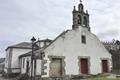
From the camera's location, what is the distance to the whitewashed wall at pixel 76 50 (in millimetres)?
20109

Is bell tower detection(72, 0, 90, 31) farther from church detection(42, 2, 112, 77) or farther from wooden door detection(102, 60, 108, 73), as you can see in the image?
wooden door detection(102, 60, 108, 73)

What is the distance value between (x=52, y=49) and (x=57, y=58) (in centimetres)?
118

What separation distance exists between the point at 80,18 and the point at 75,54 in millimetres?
4854

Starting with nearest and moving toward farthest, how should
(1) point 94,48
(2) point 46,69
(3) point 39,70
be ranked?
(2) point 46,69
(3) point 39,70
(1) point 94,48

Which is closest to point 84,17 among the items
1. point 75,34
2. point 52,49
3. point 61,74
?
point 75,34

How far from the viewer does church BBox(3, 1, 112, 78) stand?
1948cm

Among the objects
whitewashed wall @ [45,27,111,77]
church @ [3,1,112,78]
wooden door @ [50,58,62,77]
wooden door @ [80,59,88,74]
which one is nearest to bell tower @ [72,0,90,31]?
church @ [3,1,112,78]

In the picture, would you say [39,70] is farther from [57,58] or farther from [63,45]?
[63,45]

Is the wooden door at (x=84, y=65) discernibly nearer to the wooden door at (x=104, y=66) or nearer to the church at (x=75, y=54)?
the church at (x=75, y=54)

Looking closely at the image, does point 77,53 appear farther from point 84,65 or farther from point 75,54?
point 84,65

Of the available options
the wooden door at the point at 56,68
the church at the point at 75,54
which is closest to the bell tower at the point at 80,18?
the church at the point at 75,54

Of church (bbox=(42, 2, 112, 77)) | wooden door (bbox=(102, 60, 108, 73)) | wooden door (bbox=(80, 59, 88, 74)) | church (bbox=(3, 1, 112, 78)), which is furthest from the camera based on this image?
wooden door (bbox=(102, 60, 108, 73))

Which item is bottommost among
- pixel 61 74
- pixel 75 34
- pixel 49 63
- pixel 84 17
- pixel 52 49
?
pixel 61 74

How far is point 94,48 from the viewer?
75.8 ft
